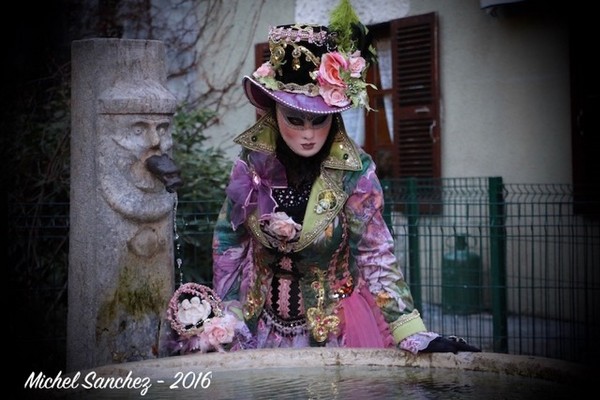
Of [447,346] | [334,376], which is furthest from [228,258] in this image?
[447,346]

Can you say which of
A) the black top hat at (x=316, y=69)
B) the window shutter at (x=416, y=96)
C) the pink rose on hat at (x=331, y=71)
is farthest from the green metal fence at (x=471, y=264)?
the pink rose on hat at (x=331, y=71)

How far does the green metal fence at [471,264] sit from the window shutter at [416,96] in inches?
50.8

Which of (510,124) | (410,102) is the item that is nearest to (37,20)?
(410,102)

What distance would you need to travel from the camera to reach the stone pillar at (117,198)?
178 inches

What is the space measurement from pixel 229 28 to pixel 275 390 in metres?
8.63

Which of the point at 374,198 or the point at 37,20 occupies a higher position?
the point at 37,20

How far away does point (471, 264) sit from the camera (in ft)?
27.1

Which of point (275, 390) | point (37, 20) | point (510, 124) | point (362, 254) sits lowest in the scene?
point (275, 390)

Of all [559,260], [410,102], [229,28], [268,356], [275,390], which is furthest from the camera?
[229,28]

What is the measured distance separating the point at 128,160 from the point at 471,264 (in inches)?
165

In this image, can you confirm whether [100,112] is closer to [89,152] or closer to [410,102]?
[89,152]

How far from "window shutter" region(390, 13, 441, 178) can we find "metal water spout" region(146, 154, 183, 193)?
5.58m

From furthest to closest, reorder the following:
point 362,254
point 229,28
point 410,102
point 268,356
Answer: point 229,28 → point 410,102 → point 362,254 → point 268,356

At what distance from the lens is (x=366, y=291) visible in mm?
4617
